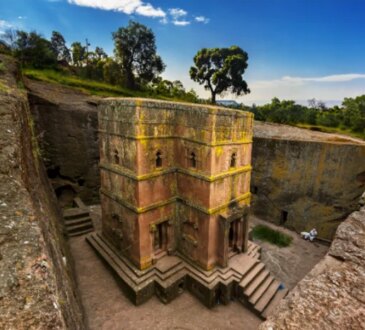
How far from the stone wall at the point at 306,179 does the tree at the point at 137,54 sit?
61.5ft

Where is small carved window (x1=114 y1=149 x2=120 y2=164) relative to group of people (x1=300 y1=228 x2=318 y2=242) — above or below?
above

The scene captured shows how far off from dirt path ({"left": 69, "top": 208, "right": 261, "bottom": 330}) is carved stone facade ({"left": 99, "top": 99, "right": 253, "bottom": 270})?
59.9 inches

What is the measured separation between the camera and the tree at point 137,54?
2713 centimetres

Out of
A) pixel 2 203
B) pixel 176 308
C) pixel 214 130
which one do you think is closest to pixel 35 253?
pixel 2 203

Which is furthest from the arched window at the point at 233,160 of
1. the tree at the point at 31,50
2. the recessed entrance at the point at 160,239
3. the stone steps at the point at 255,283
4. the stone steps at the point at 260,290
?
the tree at the point at 31,50

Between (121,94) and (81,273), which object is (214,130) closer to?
(81,273)

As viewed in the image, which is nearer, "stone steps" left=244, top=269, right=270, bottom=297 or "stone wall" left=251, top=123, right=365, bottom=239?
"stone steps" left=244, top=269, right=270, bottom=297

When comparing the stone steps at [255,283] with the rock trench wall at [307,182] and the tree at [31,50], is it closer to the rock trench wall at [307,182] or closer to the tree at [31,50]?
the rock trench wall at [307,182]

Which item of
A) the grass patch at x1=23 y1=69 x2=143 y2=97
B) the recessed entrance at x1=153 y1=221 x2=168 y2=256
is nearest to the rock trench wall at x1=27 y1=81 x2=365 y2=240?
the grass patch at x1=23 y1=69 x2=143 y2=97

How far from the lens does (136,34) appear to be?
27203 millimetres

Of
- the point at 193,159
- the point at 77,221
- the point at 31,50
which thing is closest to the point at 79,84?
the point at 31,50

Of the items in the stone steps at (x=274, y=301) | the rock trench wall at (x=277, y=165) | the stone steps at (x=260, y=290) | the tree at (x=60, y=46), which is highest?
the tree at (x=60, y=46)

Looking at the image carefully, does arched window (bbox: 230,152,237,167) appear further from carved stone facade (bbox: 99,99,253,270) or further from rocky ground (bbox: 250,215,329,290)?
rocky ground (bbox: 250,215,329,290)

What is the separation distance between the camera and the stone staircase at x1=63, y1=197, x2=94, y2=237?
13.3 meters
